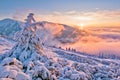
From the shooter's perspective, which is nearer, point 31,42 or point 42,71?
A: point 42,71

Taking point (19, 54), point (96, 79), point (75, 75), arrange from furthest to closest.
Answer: point (19, 54), point (96, 79), point (75, 75)

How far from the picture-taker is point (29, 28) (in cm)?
6625

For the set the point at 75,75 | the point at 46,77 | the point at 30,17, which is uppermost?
the point at 30,17

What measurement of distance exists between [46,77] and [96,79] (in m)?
36.9

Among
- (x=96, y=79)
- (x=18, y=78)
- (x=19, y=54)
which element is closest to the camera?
(x=18, y=78)

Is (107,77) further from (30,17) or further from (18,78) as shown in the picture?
(18,78)

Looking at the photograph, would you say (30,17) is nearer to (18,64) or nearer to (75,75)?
(75,75)

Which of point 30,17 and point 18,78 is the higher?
point 30,17

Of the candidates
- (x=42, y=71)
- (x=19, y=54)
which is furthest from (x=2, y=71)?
(x=19, y=54)

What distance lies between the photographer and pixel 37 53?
65.6 meters

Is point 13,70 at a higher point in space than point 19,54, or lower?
higher

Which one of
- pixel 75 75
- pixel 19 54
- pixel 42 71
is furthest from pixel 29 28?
pixel 42 71

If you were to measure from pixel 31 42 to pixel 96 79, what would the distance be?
1912 centimetres

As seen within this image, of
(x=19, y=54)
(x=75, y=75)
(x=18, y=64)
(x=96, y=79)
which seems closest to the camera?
(x=18, y=64)
